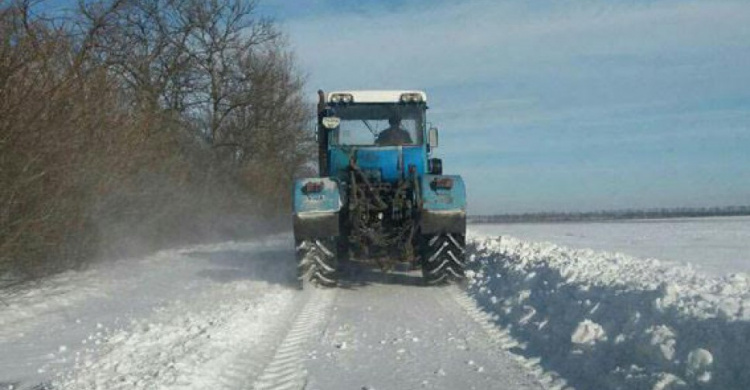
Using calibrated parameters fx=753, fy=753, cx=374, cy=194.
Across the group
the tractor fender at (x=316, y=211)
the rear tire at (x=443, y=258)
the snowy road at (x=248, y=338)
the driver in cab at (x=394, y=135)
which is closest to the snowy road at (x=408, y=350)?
the snowy road at (x=248, y=338)

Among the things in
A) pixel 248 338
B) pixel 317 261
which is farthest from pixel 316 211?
pixel 248 338

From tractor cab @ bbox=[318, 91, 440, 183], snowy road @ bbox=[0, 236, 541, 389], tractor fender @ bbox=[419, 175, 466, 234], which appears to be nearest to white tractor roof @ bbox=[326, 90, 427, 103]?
tractor cab @ bbox=[318, 91, 440, 183]

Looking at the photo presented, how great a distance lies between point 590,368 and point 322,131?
25.5 ft

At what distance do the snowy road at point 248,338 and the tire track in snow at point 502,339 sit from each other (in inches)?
1.9

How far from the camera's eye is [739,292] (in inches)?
308

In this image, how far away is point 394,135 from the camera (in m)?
12.7

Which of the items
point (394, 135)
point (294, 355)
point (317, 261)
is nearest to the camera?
point (294, 355)

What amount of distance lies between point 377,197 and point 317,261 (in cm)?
138

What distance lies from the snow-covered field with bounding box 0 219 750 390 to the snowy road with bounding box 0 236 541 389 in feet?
0.08

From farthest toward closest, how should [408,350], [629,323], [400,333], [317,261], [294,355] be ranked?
1. [317,261]
2. [400,333]
3. [408,350]
4. [294,355]
5. [629,323]

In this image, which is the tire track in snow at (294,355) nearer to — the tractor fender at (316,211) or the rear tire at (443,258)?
the tractor fender at (316,211)

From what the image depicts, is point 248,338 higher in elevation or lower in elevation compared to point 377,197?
A: lower

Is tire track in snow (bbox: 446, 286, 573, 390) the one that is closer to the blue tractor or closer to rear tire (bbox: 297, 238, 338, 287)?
the blue tractor

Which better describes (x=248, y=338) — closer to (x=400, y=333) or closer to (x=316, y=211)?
(x=400, y=333)
